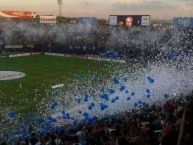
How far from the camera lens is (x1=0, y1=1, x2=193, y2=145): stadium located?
12.8 m

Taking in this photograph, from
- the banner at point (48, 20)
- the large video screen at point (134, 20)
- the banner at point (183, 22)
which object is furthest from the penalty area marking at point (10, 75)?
the banner at point (48, 20)

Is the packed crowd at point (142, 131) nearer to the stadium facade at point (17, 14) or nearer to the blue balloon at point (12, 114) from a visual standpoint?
the blue balloon at point (12, 114)

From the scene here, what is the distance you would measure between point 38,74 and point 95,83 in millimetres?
10540

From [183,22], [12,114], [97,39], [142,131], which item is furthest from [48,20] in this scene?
[142,131]

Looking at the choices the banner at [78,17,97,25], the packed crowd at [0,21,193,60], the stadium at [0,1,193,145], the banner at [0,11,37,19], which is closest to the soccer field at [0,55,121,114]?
the stadium at [0,1,193,145]

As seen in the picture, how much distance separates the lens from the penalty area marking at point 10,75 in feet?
139

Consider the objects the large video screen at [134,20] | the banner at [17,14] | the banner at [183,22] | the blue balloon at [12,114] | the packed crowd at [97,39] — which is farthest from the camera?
the banner at [17,14]

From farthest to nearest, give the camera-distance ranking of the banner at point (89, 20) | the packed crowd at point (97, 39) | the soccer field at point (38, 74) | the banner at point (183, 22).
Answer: the banner at point (89, 20), the packed crowd at point (97, 39), the banner at point (183, 22), the soccer field at point (38, 74)

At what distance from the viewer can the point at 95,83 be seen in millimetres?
37062

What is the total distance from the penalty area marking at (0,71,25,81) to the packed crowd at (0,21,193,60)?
18.2 metres

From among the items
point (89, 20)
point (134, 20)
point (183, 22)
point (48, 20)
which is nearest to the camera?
point (183, 22)

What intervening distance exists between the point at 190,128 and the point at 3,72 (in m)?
38.5

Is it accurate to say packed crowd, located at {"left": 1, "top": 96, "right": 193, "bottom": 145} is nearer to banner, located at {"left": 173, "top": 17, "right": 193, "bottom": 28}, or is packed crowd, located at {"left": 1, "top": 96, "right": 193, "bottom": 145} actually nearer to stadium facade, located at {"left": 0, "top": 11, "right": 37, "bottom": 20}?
banner, located at {"left": 173, "top": 17, "right": 193, "bottom": 28}

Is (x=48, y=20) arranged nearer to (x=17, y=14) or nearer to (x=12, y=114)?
(x=17, y=14)
